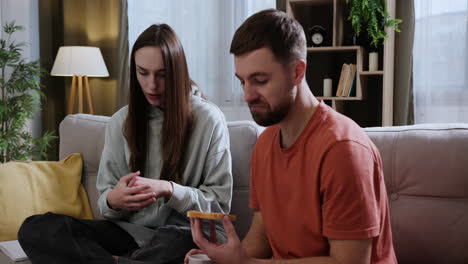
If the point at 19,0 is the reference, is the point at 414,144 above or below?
below

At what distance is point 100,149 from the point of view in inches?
91.0

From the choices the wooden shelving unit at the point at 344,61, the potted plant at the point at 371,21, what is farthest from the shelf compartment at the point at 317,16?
the potted plant at the point at 371,21

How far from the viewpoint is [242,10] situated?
4.06m

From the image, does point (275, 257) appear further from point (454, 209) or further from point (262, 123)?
point (454, 209)

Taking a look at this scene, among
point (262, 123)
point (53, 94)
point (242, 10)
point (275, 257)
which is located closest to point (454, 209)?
point (275, 257)

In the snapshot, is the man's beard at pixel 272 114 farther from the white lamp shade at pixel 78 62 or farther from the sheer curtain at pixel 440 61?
the white lamp shade at pixel 78 62

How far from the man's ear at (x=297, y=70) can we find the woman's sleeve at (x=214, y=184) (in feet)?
2.35

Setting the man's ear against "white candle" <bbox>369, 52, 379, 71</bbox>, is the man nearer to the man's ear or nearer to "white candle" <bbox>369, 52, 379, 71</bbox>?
the man's ear

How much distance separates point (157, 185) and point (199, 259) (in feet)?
1.74

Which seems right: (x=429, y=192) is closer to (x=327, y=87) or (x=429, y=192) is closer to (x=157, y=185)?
(x=157, y=185)

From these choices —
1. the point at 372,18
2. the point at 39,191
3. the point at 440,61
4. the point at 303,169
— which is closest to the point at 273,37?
the point at 303,169

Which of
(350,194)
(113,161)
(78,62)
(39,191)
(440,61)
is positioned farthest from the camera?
(78,62)

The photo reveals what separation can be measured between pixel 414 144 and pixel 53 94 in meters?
3.91

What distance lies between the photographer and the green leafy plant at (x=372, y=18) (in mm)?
3250
